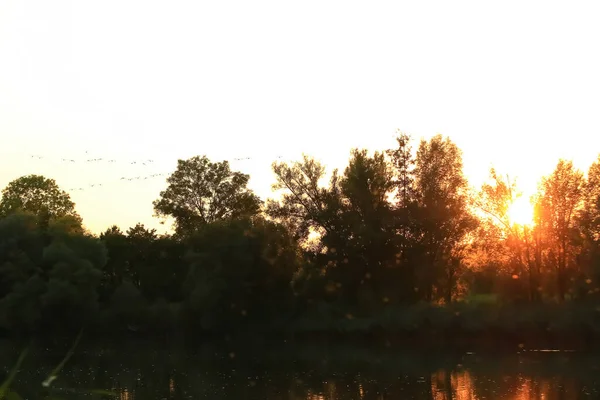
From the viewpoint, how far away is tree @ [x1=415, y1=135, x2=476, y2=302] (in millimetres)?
54375

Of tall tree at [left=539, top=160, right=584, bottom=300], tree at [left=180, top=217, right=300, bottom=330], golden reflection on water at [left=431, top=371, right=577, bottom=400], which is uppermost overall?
tall tree at [left=539, top=160, right=584, bottom=300]

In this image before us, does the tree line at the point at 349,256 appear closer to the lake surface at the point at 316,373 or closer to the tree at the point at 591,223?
the tree at the point at 591,223

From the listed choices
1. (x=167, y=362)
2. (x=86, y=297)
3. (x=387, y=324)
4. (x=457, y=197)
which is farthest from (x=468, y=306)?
(x=86, y=297)

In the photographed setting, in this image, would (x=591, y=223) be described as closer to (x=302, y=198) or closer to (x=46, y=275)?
(x=302, y=198)

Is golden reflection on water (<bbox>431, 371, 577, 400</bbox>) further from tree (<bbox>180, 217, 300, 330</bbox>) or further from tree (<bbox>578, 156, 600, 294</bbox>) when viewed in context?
tree (<bbox>180, 217, 300, 330</bbox>)

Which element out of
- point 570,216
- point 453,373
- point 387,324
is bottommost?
point 453,373

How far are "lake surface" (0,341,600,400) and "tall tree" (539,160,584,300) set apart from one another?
1263cm

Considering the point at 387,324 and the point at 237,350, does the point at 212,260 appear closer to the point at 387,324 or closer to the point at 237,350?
the point at 237,350

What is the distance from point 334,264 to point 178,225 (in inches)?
1093

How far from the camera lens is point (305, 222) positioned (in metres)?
59.0

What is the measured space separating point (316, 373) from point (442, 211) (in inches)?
821

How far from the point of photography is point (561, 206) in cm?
5422

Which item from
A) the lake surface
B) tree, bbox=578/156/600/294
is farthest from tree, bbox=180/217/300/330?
tree, bbox=578/156/600/294

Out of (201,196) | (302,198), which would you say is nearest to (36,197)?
(201,196)
